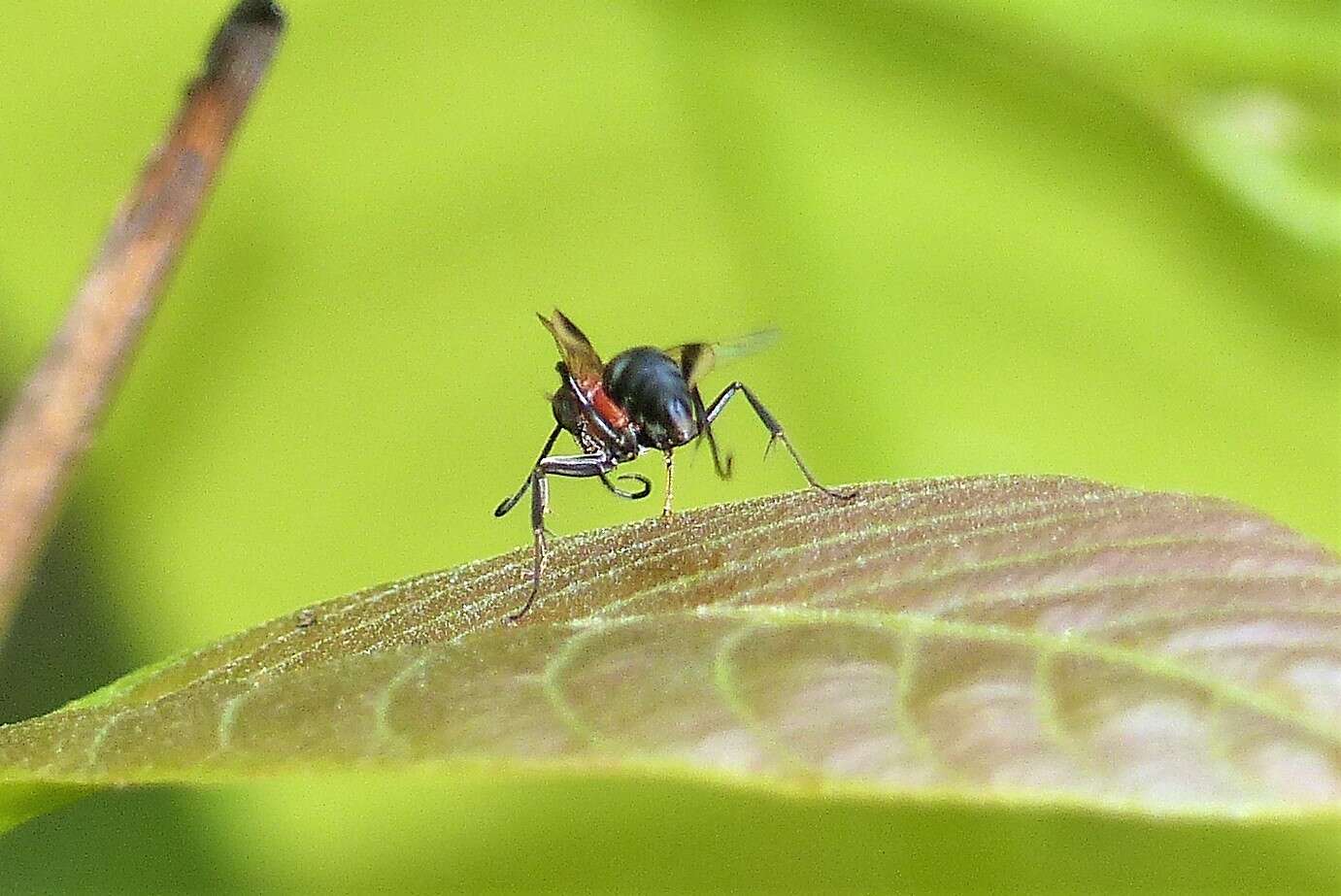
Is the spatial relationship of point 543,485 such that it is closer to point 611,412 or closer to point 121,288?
point 611,412

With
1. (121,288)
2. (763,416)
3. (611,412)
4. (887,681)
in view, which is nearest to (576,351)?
(611,412)

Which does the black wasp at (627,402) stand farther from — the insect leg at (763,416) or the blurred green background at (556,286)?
the blurred green background at (556,286)

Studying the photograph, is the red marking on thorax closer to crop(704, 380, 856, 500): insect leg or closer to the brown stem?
crop(704, 380, 856, 500): insect leg

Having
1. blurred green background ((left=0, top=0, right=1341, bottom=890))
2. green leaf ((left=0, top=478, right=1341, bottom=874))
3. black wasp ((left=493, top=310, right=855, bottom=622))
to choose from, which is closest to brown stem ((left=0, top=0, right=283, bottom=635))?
green leaf ((left=0, top=478, right=1341, bottom=874))

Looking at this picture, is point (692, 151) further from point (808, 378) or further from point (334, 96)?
point (334, 96)

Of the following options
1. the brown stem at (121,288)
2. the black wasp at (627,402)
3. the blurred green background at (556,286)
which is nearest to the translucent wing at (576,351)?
the black wasp at (627,402)

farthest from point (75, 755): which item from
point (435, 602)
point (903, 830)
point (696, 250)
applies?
point (696, 250)

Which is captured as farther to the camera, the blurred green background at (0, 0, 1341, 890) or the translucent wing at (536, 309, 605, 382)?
the blurred green background at (0, 0, 1341, 890)
